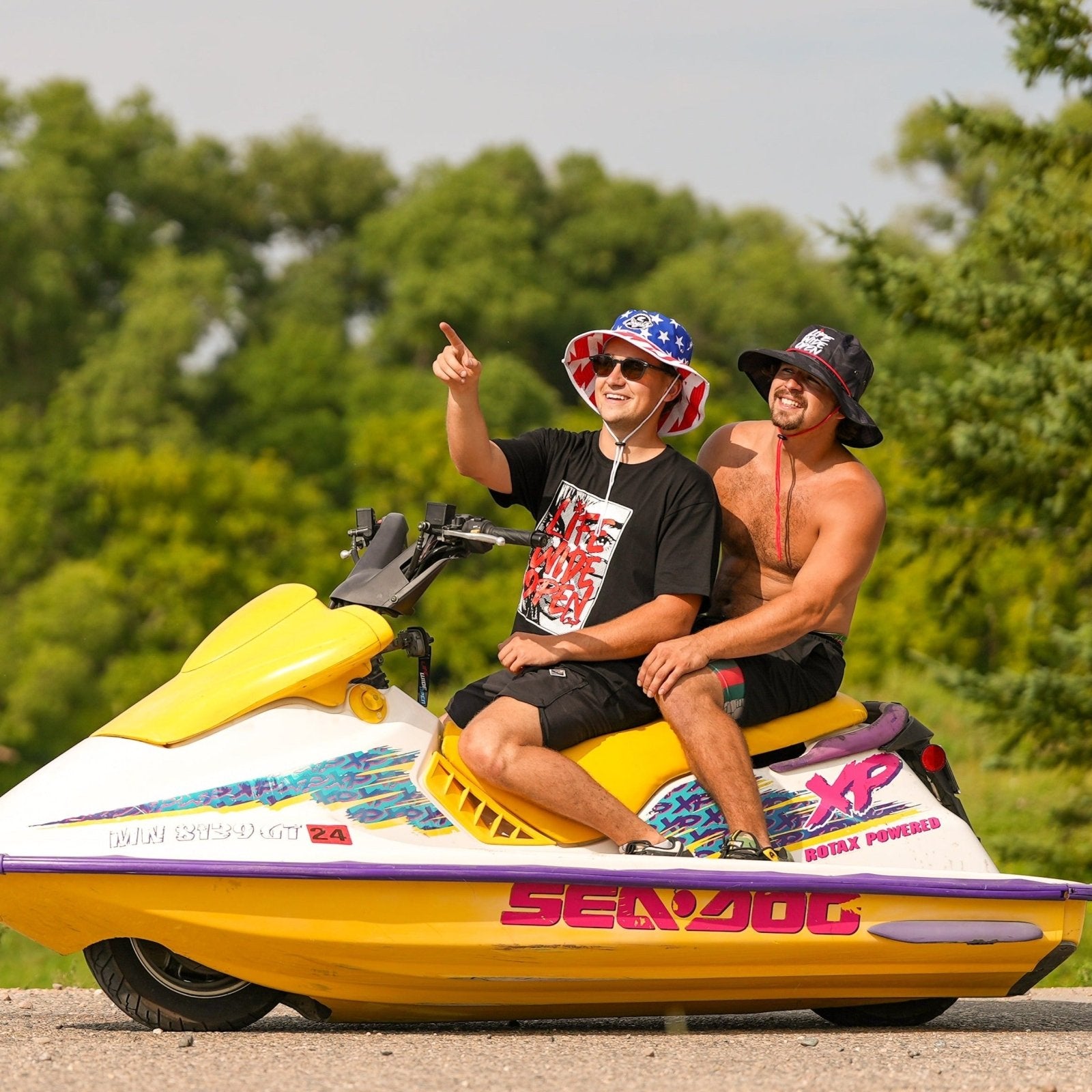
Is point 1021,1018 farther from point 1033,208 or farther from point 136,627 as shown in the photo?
point 136,627

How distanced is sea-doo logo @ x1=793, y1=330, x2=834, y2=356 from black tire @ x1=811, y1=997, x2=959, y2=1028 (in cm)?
207

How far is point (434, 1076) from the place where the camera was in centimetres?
A: 442

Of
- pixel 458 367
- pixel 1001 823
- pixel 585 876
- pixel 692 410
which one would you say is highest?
pixel 458 367

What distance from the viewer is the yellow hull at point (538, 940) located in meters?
4.94

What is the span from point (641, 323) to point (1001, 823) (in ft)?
43.8

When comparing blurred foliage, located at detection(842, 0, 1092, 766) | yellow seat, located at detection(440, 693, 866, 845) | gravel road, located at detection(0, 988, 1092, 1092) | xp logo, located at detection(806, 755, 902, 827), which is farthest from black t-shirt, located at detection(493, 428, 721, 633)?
blurred foliage, located at detection(842, 0, 1092, 766)

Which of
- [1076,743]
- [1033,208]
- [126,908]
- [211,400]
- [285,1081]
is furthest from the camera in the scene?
[211,400]

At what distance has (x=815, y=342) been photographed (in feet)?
19.3

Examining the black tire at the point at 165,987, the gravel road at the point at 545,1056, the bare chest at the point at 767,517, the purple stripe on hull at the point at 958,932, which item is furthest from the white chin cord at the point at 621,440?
the black tire at the point at 165,987

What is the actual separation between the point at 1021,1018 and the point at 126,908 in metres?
2.97

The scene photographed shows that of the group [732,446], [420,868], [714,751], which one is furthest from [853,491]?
[420,868]

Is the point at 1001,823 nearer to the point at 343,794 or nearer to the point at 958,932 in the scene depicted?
the point at 958,932

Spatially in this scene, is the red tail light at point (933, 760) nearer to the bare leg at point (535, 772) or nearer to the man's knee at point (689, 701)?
the man's knee at point (689, 701)

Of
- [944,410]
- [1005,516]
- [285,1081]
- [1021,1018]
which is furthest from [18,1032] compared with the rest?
[1005,516]
